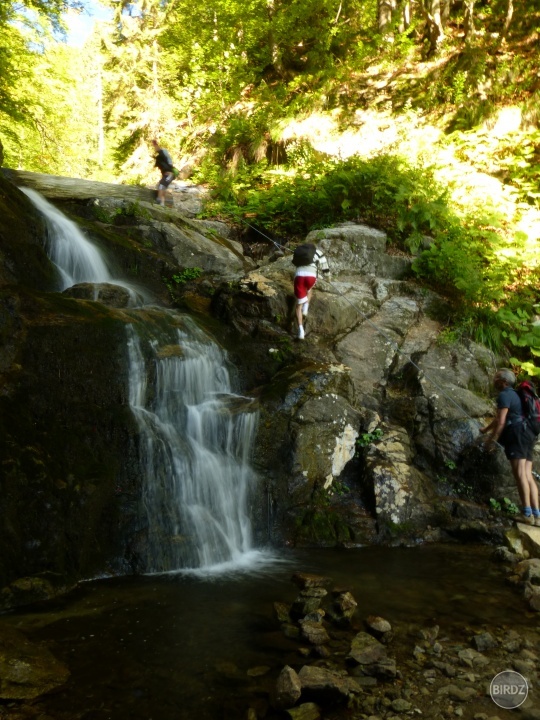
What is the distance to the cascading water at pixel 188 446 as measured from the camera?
5.96 metres

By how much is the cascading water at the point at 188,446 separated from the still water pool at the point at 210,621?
0.56m

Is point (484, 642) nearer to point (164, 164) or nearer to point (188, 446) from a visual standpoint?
point (188, 446)

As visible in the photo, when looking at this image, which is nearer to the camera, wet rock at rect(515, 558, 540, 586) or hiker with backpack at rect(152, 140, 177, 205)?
wet rock at rect(515, 558, 540, 586)

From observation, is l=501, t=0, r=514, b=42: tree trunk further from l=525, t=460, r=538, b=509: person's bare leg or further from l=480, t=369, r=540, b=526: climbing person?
l=525, t=460, r=538, b=509: person's bare leg

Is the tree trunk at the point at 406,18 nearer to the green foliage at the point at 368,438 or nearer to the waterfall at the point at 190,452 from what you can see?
the waterfall at the point at 190,452

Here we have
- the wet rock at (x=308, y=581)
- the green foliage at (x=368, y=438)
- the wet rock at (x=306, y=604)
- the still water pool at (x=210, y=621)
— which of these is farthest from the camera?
the green foliage at (x=368, y=438)

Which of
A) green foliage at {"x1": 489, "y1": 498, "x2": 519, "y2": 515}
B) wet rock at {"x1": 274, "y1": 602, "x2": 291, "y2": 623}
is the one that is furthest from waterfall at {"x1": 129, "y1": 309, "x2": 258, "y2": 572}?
green foliage at {"x1": 489, "y1": 498, "x2": 519, "y2": 515}

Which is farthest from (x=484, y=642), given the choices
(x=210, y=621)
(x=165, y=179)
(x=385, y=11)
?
(x=385, y=11)

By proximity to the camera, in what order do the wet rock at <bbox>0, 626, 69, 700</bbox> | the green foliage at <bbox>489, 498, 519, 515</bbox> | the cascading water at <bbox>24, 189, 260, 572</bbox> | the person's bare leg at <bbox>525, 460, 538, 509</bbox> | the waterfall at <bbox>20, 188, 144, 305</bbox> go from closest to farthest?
the wet rock at <bbox>0, 626, 69, 700</bbox>, the cascading water at <bbox>24, 189, 260, 572</bbox>, the person's bare leg at <bbox>525, 460, 538, 509</bbox>, the green foliage at <bbox>489, 498, 519, 515</bbox>, the waterfall at <bbox>20, 188, 144, 305</bbox>

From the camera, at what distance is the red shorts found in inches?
334

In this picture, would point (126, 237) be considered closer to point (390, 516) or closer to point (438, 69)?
point (390, 516)

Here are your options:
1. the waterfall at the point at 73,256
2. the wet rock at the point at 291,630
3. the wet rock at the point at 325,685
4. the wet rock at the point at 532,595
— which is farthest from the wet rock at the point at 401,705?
the waterfall at the point at 73,256

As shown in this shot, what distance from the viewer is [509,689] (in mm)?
3389

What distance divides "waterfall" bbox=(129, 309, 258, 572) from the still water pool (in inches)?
23.1
